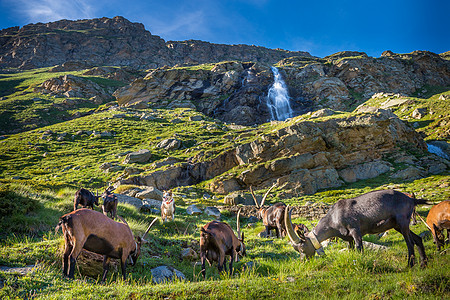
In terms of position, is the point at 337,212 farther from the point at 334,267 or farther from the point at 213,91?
the point at 213,91

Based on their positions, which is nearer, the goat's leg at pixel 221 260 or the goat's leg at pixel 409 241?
the goat's leg at pixel 409 241

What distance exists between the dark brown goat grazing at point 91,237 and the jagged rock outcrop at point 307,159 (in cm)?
2913

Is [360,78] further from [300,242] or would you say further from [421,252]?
[300,242]

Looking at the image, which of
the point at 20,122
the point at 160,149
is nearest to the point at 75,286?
the point at 160,149

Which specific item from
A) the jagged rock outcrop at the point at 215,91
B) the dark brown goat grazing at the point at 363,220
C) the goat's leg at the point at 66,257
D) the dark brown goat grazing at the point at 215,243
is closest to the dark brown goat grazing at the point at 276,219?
the dark brown goat grazing at the point at 363,220

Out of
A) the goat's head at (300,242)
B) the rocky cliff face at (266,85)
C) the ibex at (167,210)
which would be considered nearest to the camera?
the goat's head at (300,242)

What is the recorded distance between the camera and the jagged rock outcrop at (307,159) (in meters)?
35.9

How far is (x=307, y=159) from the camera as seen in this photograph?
37125 millimetres

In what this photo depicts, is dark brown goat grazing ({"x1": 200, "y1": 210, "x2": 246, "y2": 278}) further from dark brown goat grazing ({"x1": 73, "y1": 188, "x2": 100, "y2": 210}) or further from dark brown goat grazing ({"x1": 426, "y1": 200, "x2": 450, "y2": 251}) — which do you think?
dark brown goat grazing ({"x1": 73, "y1": 188, "x2": 100, "y2": 210})

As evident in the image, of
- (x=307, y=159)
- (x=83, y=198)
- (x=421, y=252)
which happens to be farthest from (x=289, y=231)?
(x=307, y=159)

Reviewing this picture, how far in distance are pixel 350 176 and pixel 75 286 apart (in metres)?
40.2

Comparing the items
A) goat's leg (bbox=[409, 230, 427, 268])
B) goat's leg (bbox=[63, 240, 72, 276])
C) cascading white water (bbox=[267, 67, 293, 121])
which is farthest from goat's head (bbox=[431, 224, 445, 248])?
cascading white water (bbox=[267, 67, 293, 121])

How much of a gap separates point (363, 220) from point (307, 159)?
31.2 m

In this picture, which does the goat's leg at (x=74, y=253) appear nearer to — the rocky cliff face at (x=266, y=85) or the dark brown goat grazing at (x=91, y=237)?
the dark brown goat grazing at (x=91, y=237)
